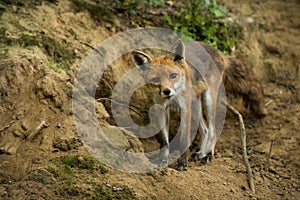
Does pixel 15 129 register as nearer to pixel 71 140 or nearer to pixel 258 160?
pixel 71 140

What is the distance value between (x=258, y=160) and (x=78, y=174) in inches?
134

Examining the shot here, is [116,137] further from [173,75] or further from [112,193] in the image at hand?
Answer: [173,75]

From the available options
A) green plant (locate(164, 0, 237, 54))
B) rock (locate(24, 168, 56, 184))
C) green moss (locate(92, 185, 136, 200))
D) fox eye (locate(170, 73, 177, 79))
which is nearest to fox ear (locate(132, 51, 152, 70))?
fox eye (locate(170, 73, 177, 79))

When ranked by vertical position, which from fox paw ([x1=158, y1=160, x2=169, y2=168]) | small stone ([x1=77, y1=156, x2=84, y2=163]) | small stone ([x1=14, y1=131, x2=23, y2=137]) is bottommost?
fox paw ([x1=158, y1=160, x2=169, y2=168])

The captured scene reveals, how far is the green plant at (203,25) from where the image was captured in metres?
9.13

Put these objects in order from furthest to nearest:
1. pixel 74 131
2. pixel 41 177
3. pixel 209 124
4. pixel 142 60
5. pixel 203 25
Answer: pixel 203 25 < pixel 209 124 < pixel 142 60 < pixel 74 131 < pixel 41 177

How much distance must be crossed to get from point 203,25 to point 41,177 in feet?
18.1

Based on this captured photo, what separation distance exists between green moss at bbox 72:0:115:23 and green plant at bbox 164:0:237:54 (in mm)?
1276

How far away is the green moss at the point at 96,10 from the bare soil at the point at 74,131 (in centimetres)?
5

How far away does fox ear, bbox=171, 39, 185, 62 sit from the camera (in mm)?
6929

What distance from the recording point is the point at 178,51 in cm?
699

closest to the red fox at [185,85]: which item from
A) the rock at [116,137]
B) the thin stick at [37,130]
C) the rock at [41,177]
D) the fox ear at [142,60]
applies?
the fox ear at [142,60]

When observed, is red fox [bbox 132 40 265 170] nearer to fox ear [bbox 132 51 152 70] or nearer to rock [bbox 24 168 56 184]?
fox ear [bbox 132 51 152 70]

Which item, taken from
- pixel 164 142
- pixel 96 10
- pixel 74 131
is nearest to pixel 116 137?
pixel 74 131
